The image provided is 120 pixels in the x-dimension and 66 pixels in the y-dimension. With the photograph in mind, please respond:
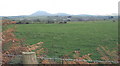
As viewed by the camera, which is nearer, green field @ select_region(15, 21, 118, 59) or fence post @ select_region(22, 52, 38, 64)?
fence post @ select_region(22, 52, 38, 64)

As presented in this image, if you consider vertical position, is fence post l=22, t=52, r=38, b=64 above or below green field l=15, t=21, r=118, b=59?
above

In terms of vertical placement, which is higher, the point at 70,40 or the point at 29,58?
the point at 29,58

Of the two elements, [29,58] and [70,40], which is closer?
[29,58]

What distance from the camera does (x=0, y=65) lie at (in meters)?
3.81

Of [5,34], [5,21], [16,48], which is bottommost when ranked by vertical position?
[16,48]

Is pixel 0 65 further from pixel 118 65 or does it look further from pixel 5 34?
pixel 118 65

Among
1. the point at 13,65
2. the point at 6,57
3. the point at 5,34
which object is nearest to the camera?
the point at 13,65

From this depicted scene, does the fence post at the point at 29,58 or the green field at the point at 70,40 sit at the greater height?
the fence post at the point at 29,58

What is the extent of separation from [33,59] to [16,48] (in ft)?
6.39

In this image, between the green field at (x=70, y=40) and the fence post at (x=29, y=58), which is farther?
the green field at (x=70, y=40)

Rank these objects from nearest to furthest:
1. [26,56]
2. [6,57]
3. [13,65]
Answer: [26,56], [13,65], [6,57]

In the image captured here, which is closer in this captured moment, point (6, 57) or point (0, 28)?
point (6, 57)

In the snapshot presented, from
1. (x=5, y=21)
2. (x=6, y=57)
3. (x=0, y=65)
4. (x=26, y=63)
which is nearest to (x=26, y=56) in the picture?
(x=26, y=63)

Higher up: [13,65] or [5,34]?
[5,34]
